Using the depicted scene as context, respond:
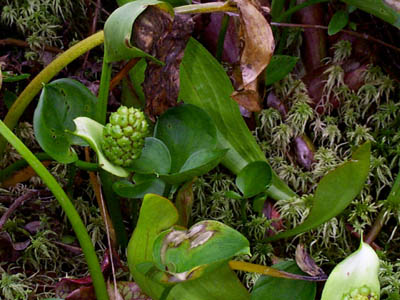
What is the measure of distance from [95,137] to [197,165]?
0.52 ft

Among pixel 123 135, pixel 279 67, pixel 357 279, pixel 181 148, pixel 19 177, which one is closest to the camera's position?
pixel 357 279

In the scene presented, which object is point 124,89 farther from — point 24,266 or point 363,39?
point 363,39

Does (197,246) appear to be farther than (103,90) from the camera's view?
No

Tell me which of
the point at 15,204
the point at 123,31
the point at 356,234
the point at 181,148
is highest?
the point at 123,31

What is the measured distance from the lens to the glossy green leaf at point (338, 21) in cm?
107

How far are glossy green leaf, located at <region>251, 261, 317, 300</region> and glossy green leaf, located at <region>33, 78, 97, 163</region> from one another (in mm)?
351

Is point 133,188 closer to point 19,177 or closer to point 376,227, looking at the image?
point 19,177

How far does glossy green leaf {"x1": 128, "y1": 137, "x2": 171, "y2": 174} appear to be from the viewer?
80 centimetres

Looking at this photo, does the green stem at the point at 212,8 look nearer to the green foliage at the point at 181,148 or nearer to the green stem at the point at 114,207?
the green foliage at the point at 181,148

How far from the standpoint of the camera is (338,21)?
1076 mm

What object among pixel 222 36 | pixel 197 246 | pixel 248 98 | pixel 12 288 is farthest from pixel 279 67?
pixel 12 288

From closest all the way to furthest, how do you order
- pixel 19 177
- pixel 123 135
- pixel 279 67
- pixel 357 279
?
pixel 357 279 → pixel 123 135 → pixel 19 177 → pixel 279 67

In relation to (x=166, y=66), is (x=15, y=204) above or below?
below

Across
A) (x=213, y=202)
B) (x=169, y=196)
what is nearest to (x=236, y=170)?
(x=213, y=202)
